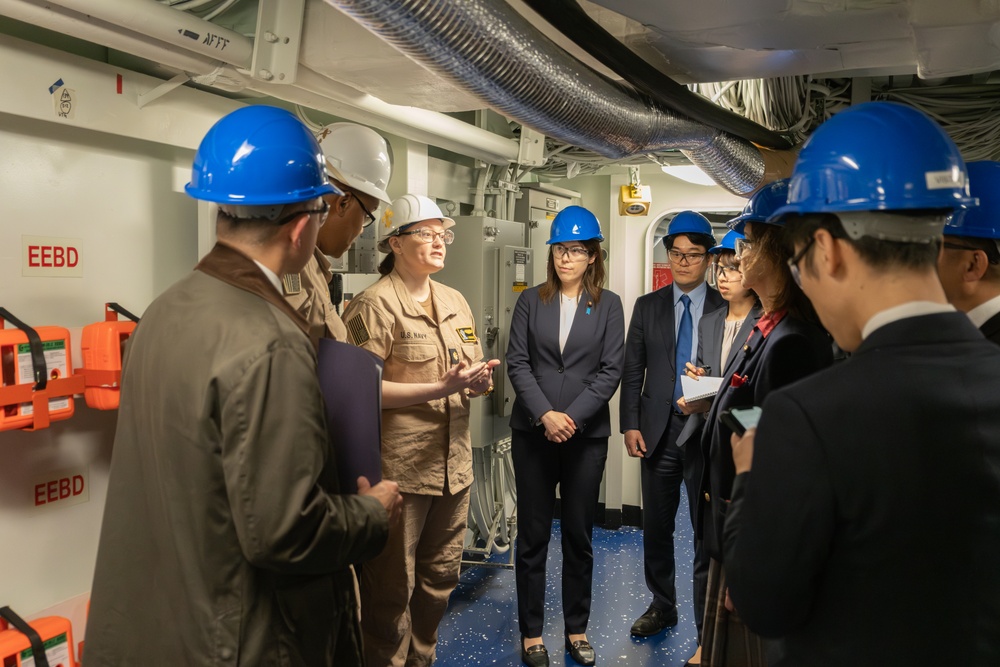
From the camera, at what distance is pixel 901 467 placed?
91 centimetres

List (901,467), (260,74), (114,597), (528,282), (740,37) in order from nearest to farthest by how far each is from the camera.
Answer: (901,467) → (114,597) → (740,37) → (260,74) → (528,282)

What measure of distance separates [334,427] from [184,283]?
1.23 ft

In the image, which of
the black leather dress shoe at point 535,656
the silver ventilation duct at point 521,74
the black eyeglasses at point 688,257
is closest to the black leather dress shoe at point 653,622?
the black leather dress shoe at point 535,656

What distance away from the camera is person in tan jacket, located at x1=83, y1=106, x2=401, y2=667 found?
45.5 inches

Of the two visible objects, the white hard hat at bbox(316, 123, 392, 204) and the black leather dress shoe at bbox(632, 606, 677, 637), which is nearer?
the white hard hat at bbox(316, 123, 392, 204)

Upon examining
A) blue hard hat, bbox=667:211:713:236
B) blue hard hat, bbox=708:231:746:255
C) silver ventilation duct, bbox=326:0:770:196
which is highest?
silver ventilation duct, bbox=326:0:770:196

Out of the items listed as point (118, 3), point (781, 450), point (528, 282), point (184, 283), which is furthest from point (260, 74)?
point (528, 282)

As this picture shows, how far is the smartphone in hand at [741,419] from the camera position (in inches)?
48.1

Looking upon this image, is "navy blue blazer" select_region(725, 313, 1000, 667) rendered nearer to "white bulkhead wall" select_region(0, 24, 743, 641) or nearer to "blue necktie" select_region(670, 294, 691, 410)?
"white bulkhead wall" select_region(0, 24, 743, 641)

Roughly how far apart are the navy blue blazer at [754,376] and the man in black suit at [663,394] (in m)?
1.26

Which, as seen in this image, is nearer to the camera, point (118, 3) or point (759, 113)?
point (118, 3)

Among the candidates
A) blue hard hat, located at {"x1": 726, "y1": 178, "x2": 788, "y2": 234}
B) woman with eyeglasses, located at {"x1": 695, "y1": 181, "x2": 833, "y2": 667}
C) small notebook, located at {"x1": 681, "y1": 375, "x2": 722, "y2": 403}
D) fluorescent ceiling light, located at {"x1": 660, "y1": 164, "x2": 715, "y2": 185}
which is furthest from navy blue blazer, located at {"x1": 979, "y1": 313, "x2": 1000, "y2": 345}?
fluorescent ceiling light, located at {"x1": 660, "y1": 164, "x2": 715, "y2": 185}

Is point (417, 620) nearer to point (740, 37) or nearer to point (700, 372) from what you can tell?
point (700, 372)

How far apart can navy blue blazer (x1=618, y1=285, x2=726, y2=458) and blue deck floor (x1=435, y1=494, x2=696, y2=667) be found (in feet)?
2.60
